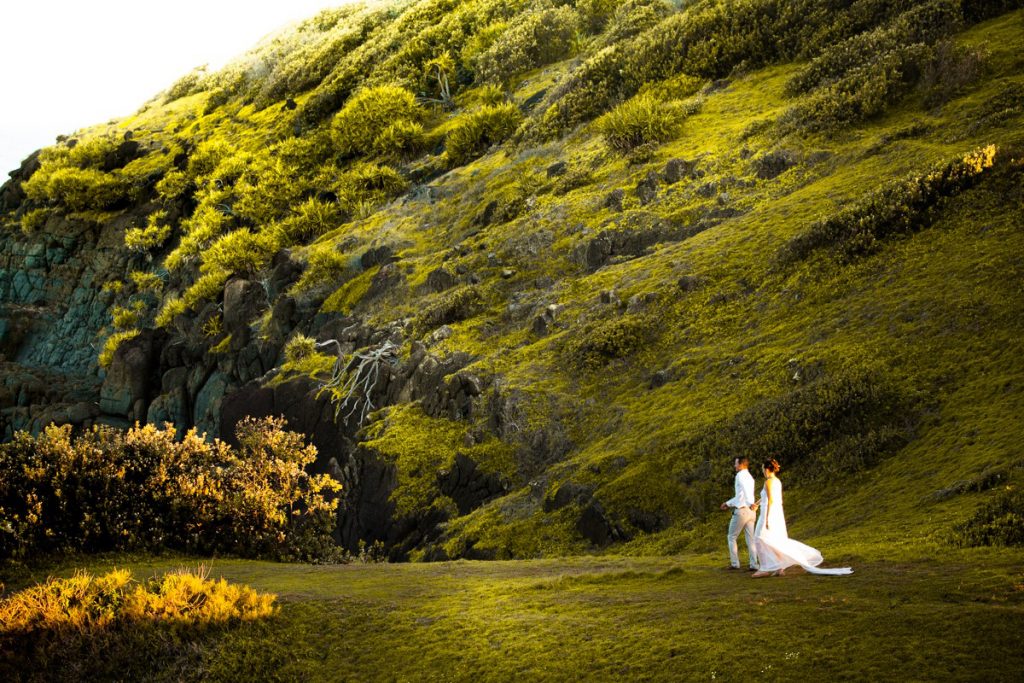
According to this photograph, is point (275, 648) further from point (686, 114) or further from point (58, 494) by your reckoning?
point (686, 114)

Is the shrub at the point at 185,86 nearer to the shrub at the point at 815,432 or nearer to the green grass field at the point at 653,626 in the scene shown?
the green grass field at the point at 653,626

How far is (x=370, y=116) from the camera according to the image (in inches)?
1705

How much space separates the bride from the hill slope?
3.69ft

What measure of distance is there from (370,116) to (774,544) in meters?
38.4

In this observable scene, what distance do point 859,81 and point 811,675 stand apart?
20613mm

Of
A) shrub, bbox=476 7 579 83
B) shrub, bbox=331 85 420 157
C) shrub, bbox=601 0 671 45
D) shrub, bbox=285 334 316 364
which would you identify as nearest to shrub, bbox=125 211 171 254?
shrub, bbox=331 85 420 157

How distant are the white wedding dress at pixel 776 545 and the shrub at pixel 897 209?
8517mm

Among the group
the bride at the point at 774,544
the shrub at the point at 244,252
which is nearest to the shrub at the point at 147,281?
the shrub at the point at 244,252

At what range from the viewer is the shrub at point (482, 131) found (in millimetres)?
35875

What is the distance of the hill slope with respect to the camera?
12.9 metres

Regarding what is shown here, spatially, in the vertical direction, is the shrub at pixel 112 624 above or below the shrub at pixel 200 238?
below

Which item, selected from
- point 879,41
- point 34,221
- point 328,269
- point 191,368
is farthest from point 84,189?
point 879,41

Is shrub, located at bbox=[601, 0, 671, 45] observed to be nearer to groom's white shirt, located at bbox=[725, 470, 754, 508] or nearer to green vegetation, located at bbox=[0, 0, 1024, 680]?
green vegetation, located at bbox=[0, 0, 1024, 680]

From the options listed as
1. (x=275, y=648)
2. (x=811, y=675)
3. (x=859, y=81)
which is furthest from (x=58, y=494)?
(x=859, y=81)
